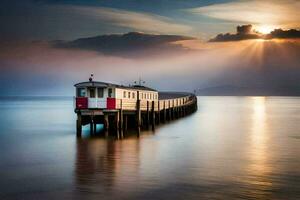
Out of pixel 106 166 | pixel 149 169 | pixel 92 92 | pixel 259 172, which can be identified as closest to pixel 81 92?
pixel 92 92

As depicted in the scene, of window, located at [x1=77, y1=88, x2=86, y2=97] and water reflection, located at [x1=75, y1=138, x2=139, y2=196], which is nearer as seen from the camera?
water reflection, located at [x1=75, y1=138, x2=139, y2=196]

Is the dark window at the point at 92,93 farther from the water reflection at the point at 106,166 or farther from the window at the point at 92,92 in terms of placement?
the water reflection at the point at 106,166

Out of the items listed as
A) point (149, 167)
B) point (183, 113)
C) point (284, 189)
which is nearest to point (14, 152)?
point (149, 167)

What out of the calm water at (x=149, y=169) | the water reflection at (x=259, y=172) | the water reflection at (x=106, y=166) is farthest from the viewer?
the water reflection at (x=106, y=166)

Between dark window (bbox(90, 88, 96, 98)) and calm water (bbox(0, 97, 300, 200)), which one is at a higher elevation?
dark window (bbox(90, 88, 96, 98))

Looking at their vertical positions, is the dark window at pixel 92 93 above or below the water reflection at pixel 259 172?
above

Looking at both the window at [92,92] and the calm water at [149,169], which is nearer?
the calm water at [149,169]

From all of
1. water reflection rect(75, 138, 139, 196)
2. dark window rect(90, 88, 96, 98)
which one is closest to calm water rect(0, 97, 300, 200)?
water reflection rect(75, 138, 139, 196)

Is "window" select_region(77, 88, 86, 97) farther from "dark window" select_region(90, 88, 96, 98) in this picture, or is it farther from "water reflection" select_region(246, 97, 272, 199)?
"water reflection" select_region(246, 97, 272, 199)

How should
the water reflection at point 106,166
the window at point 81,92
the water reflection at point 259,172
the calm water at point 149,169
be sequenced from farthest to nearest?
the window at point 81,92, the water reflection at point 106,166, the water reflection at point 259,172, the calm water at point 149,169

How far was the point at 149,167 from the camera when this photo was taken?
28891mm

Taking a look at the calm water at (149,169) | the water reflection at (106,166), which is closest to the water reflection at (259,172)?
the calm water at (149,169)

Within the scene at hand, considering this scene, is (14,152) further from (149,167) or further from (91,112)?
(149,167)

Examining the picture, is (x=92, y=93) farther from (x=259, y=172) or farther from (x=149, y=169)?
(x=259, y=172)
